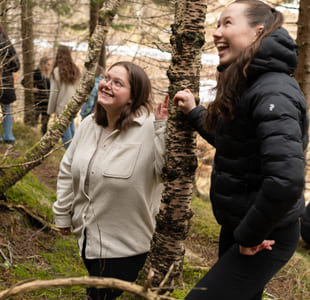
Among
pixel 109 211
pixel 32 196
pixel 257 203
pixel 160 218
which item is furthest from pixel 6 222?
pixel 257 203

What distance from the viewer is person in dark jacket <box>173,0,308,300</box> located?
1.56 m

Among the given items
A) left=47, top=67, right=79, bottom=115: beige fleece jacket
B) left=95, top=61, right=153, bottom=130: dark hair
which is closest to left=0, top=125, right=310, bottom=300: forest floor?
left=95, top=61, right=153, bottom=130: dark hair

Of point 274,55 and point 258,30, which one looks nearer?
point 274,55

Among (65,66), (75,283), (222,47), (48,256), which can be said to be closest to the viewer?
(75,283)

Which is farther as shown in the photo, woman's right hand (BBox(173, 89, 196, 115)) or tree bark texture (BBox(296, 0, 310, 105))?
tree bark texture (BBox(296, 0, 310, 105))

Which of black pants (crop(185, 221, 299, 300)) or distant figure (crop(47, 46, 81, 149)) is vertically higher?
black pants (crop(185, 221, 299, 300))

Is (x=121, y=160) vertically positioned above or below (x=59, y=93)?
above

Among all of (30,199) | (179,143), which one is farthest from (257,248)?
(30,199)

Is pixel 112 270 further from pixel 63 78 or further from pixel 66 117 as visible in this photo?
pixel 63 78

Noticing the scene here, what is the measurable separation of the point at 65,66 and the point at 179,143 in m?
5.40

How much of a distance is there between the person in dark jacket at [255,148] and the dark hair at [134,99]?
2.60ft

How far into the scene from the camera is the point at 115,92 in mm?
2643

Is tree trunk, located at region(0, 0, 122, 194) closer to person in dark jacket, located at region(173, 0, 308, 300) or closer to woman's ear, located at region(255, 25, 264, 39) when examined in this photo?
person in dark jacket, located at region(173, 0, 308, 300)

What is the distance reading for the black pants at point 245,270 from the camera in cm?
185
